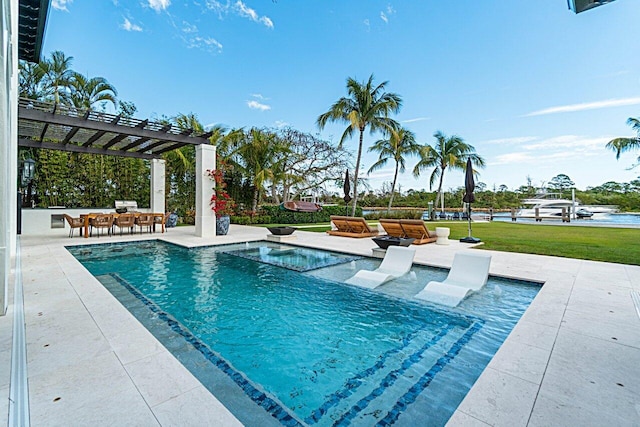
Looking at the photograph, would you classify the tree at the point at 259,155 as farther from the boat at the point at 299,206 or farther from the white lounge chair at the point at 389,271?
the white lounge chair at the point at 389,271

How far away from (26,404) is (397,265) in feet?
18.4

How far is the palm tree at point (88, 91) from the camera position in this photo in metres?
15.9

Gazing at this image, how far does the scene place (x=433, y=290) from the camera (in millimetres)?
4977

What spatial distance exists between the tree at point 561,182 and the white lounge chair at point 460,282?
45980 millimetres

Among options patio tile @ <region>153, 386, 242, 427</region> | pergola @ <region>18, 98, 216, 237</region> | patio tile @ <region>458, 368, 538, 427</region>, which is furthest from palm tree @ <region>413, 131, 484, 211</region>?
patio tile @ <region>153, 386, 242, 427</region>

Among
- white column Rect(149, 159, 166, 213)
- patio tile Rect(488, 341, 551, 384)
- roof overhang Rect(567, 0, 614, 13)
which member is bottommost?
patio tile Rect(488, 341, 551, 384)

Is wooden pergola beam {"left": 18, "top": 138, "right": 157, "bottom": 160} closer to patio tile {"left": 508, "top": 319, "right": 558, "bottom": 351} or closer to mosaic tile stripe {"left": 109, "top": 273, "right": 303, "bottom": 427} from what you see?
mosaic tile stripe {"left": 109, "top": 273, "right": 303, "bottom": 427}

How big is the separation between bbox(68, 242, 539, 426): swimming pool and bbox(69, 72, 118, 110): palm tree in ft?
47.2

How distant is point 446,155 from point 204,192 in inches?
742

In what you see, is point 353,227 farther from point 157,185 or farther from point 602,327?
point 157,185

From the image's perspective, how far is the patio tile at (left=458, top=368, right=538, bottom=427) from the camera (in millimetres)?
1909

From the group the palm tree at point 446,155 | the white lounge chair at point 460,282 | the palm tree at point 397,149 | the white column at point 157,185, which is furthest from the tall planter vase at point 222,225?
the palm tree at point 446,155

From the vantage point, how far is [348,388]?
2.54m

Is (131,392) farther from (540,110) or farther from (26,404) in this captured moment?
(540,110)
